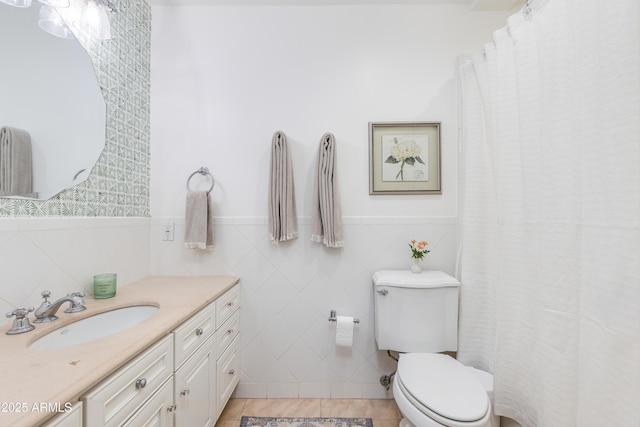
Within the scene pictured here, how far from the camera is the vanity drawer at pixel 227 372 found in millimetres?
1448

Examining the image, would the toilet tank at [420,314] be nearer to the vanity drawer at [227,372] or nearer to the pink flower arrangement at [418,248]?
the pink flower arrangement at [418,248]

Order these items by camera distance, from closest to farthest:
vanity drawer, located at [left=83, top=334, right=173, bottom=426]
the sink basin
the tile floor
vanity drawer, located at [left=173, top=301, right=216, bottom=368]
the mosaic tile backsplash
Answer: vanity drawer, located at [left=83, top=334, right=173, bottom=426] → the sink basin → vanity drawer, located at [left=173, top=301, right=216, bottom=368] → the mosaic tile backsplash → the tile floor

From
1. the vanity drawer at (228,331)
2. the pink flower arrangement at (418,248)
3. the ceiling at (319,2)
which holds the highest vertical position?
the ceiling at (319,2)

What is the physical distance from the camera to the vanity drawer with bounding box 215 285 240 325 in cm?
145

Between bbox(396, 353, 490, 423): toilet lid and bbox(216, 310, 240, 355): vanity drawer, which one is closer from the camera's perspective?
bbox(396, 353, 490, 423): toilet lid

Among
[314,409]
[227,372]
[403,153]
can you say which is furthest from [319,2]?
[314,409]

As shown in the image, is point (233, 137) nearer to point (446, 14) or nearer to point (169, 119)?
point (169, 119)

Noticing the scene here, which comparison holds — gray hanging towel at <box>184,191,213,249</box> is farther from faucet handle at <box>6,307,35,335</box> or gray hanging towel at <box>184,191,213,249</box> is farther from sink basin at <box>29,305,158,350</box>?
faucet handle at <box>6,307,35,335</box>

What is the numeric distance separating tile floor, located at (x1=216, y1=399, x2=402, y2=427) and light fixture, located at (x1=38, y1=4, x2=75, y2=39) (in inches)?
79.7

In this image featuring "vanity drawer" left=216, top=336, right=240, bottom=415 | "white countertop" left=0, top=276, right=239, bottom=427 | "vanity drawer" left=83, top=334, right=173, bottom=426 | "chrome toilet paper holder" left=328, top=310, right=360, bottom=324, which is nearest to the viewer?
"white countertop" left=0, top=276, right=239, bottom=427

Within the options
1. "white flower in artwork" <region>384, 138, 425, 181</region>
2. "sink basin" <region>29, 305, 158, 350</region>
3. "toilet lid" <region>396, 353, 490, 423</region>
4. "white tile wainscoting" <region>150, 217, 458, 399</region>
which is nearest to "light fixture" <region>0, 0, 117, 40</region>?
"white tile wainscoting" <region>150, 217, 458, 399</region>

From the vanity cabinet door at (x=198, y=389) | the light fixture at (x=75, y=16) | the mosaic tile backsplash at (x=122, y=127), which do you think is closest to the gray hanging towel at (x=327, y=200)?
the vanity cabinet door at (x=198, y=389)

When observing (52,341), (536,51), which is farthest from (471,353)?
(52,341)

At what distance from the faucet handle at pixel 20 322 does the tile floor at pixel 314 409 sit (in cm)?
111
